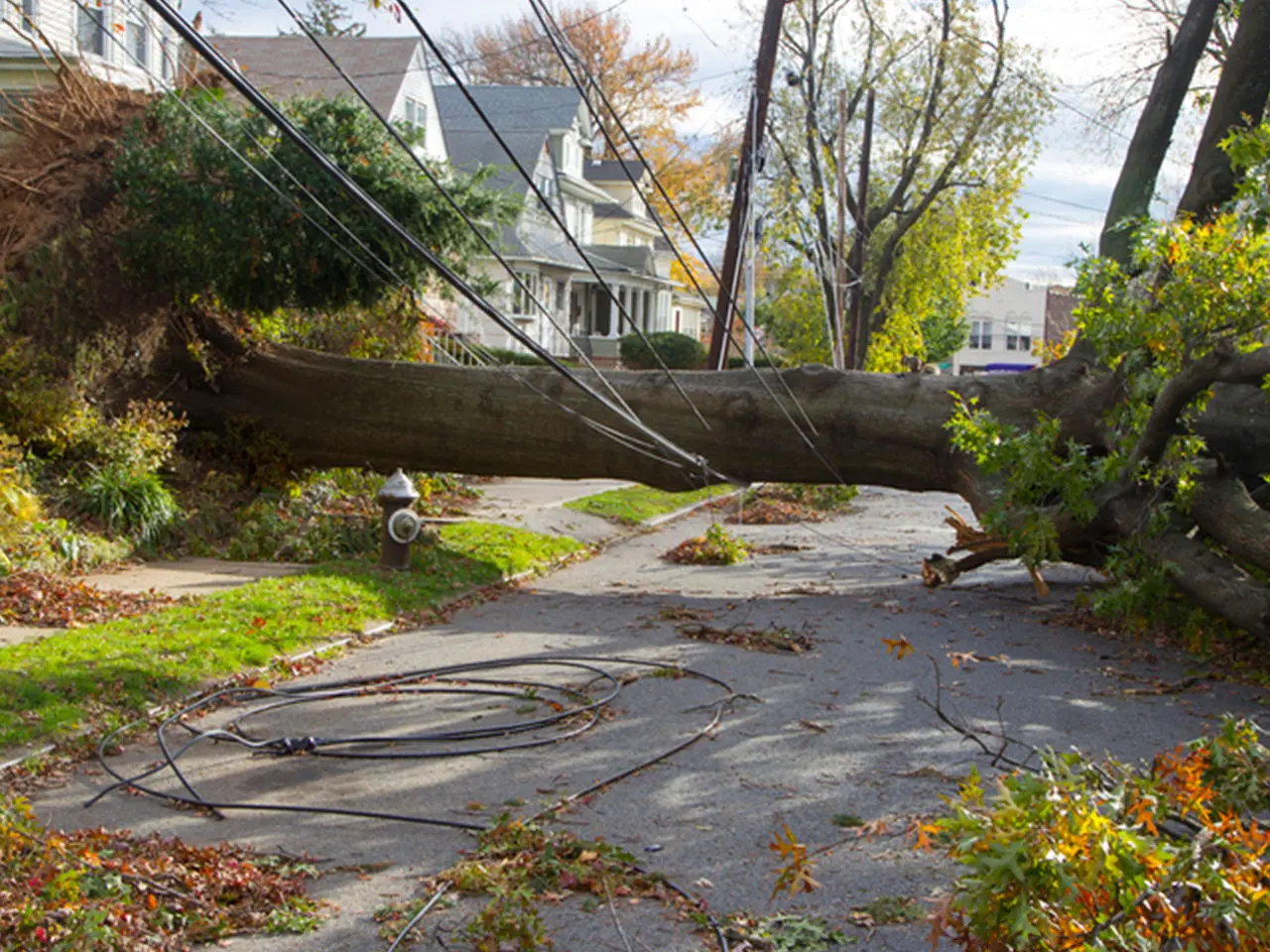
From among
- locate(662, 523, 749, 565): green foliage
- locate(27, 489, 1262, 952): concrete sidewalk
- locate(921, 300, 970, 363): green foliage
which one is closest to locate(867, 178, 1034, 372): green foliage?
locate(662, 523, 749, 565): green foliage

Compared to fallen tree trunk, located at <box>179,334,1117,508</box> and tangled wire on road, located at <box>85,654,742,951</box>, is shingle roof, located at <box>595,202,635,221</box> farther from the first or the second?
tangled wire on road, located at <box>85,654,742,951</box>

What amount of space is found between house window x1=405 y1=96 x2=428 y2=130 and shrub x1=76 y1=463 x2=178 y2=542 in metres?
26.4

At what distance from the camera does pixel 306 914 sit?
4941mm

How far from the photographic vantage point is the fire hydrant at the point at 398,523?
12.9 metres

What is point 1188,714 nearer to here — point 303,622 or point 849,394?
point 849,394

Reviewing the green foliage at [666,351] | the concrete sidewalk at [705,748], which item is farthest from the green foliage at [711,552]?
the green foliage at [666,351]

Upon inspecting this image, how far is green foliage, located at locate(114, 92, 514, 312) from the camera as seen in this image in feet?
47.3

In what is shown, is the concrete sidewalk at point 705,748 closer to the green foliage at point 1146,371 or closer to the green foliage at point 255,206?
the green foliage at point 1146,371

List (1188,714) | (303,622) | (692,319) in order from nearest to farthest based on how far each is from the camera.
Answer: (1188,714), (303,622), (692,319)

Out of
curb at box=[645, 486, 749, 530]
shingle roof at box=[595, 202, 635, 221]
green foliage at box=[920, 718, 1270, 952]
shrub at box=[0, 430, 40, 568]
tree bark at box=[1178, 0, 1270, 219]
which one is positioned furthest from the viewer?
shingle roof at box=[595, 202, 635, 221]

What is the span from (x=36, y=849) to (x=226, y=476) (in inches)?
430

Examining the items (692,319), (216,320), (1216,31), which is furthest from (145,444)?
(692,319)

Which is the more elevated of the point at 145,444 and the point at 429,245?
the point at 429,245

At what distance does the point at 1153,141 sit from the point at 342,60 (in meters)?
28.9
